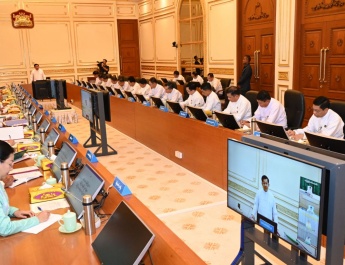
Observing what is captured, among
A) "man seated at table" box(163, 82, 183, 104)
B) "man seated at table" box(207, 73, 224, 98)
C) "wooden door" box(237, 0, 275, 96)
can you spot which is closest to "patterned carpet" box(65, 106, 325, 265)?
"man seated at table" box(163, 82, 183, 104)

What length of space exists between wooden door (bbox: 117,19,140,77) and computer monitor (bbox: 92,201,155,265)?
1240 cm

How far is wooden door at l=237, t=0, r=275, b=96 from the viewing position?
689cm

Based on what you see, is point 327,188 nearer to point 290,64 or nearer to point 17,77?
point 290,64

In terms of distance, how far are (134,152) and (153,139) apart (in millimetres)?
350

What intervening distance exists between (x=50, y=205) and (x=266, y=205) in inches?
48.2

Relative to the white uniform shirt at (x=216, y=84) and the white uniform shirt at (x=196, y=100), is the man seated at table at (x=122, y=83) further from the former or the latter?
the white uniform shirt at (x=196, y=100)

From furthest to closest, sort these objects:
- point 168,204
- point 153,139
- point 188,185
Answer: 1. point 153,139
2. point 188,185
3. point 168,204

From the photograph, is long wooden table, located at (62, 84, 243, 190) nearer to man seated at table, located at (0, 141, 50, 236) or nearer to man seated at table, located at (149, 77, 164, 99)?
man seated at table, located at (149, 77, 164, 99)

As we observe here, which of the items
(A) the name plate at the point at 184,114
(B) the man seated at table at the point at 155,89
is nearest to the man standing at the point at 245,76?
(B) the man seated at table at the point at 155,89

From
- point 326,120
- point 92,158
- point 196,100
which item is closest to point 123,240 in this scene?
point 92,158

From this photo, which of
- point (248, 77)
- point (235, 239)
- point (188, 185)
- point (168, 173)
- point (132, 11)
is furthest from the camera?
point (132, 11)

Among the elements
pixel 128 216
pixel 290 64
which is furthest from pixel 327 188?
pixel 290 64

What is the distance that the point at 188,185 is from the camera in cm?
401

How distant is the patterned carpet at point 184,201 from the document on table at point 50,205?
1.05m
